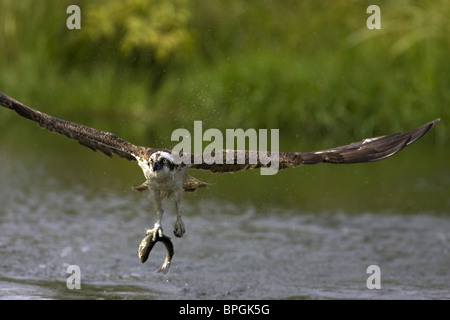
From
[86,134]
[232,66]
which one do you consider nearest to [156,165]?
[86,134]

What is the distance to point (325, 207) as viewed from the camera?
52.2ft

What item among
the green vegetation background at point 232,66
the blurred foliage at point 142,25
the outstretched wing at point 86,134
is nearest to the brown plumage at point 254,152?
the outstretched wing at point 86,134

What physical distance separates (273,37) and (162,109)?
9.40 ft

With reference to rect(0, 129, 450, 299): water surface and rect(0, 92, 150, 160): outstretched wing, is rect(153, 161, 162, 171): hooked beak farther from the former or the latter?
rect(0, 129, 450, 299): water surface

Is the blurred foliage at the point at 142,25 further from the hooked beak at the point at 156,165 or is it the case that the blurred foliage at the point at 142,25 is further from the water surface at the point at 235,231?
the hooked beak at the point at 156,165

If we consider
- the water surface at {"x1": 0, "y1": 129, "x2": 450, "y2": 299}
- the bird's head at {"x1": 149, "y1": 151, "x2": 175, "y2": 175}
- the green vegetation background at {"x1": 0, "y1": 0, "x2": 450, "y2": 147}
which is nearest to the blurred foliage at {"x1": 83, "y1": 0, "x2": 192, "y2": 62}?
the green vegetation background at {"x1": 0, "y1": 0, "x2": 450, "y2": 147}

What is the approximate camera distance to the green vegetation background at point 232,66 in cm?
2041

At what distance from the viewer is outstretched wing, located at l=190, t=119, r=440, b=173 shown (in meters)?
9.59

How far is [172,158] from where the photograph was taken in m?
9.84

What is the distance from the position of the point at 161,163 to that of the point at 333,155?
153 centimetres

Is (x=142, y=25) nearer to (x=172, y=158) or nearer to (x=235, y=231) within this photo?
(x=235, y=231)
